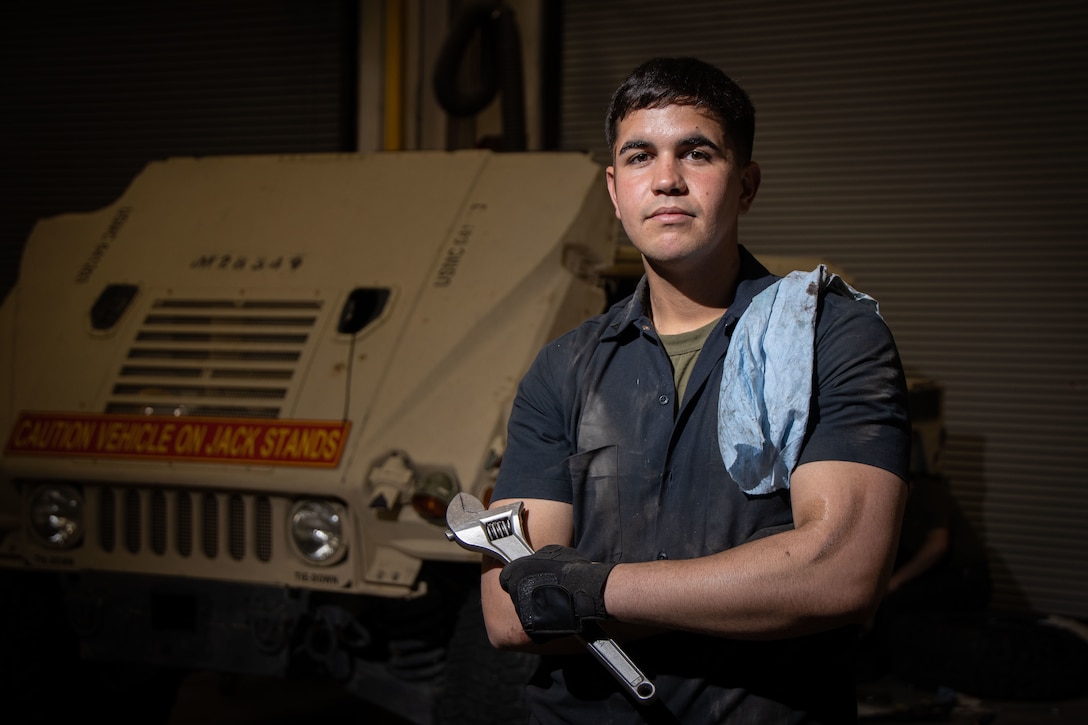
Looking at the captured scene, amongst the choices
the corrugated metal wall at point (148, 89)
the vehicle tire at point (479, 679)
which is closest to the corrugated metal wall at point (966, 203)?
the corrugated metal wall at point (148, 89)

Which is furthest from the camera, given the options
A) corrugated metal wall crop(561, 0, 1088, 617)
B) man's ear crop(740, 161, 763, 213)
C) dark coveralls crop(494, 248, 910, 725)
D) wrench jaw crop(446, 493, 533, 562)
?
corrugated metal wall crop(561, 0, 1088, 617)

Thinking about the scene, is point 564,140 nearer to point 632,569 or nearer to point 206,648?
point 206,648

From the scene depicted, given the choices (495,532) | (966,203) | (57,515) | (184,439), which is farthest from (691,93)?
(966,203)

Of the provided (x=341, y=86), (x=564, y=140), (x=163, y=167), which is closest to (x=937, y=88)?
(x=564, y=140)

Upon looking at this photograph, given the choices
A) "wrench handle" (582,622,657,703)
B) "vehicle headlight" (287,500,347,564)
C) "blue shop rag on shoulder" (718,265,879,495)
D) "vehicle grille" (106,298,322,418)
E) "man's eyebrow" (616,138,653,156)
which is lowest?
"vehicle headlight" (287,500,347,564)

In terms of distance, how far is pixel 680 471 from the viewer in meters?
1.59

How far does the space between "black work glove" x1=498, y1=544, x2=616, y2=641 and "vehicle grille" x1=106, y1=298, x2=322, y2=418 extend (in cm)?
186

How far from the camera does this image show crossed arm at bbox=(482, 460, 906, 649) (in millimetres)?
1380

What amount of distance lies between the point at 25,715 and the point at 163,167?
194 centimetres

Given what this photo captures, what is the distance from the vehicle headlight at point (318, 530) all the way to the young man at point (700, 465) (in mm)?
1378

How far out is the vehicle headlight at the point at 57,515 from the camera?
326 cm

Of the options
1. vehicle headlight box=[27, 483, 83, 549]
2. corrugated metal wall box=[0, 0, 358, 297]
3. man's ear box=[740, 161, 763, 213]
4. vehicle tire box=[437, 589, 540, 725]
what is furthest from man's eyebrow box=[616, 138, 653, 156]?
corrugated metal wall box=[0, 0, 358, 297]

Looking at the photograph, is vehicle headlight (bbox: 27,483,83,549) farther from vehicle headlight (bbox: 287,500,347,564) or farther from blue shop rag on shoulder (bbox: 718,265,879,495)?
blue shop rag on shoulder (bbox: 718,265,879,495)

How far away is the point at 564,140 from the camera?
7.05 metres
